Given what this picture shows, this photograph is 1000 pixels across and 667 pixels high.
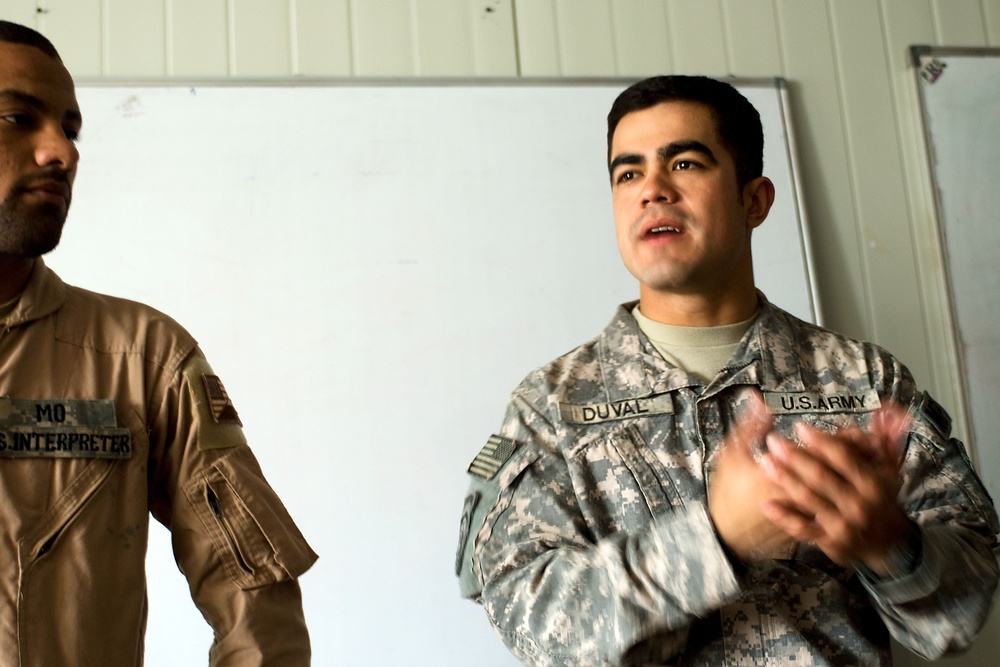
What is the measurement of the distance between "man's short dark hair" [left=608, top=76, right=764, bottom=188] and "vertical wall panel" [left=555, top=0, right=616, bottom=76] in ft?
2.32

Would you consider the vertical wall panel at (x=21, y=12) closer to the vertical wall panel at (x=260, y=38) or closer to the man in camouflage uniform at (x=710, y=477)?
the vertical wall panel at (x=260, y=38)

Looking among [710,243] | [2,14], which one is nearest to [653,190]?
[710,243]

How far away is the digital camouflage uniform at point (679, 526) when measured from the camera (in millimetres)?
1120

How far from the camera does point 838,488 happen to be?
1.04 meters

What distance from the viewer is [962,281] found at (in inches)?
89.6

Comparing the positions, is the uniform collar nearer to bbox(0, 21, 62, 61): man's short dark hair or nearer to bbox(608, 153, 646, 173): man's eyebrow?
bbox(608, 153, 646, 173): man's eyebrow

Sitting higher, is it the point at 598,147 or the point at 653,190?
the point at 598,147

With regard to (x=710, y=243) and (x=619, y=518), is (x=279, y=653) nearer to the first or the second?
(x=619, y=518)

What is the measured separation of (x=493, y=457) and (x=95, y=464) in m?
0.50

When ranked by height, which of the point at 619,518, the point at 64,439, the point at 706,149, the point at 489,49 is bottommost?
the point at 619,518

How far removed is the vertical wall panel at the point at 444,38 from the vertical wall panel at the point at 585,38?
0.21m

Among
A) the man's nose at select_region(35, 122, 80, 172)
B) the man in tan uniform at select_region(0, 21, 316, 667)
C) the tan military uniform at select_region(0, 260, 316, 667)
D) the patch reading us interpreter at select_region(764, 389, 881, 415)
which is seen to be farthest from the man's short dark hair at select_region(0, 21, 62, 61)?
the patch reading us interpreter at select_region(764, 389, 881, 415)

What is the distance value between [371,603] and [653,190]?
95 cm

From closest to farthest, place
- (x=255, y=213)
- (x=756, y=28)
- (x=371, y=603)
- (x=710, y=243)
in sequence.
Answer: (x=710, y=243) < (x=371, y=603) < (x=255, y=213) < (x=756, y=28)
